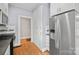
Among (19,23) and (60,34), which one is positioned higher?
(19,23)

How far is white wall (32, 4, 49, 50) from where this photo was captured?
1.29 meters

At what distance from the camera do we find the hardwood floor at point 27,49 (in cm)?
129

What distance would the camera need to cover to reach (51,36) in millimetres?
1345

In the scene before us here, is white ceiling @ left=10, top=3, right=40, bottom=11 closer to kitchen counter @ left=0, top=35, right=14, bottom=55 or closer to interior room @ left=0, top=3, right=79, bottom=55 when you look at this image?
interior room @ left=0, top=3, right=79, bottom=55

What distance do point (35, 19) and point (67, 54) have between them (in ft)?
2.29

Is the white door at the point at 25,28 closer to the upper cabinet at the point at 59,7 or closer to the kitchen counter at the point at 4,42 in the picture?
the kitchen counter at the point at 4,42

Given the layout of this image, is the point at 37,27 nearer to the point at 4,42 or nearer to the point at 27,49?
the point at 27,49

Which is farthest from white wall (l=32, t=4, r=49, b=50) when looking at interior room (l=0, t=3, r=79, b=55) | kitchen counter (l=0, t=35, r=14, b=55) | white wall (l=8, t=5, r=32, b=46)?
kitchen counter (l=0, t=35, r=14, b=55)

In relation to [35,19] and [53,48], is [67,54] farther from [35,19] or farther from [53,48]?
[35,19]

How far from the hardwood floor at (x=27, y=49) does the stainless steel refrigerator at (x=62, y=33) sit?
0.68 feet

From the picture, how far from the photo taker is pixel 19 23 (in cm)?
129
